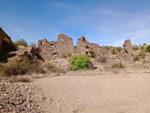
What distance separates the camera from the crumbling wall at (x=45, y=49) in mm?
20408

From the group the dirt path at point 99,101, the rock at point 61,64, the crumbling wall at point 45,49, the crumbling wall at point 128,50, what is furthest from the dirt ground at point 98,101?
the crumbling wall at point 45,49

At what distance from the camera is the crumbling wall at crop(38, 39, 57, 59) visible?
67.0ft

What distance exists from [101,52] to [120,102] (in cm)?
1968

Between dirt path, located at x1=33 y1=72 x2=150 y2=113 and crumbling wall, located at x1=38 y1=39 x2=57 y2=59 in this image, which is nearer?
dirt path, located at x1=33 y1=72 x2=150 y2=113

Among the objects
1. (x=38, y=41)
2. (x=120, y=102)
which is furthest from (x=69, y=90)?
(x=38, y=41)

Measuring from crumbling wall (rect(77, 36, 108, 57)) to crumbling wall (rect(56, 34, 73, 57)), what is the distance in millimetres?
1584

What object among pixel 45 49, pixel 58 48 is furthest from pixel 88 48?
pixel 45 49

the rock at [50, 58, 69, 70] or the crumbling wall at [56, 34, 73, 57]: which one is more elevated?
the crumbling wall at [56, 34, 73, 57]

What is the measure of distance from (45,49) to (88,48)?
8.70m

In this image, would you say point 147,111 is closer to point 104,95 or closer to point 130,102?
point 130,102


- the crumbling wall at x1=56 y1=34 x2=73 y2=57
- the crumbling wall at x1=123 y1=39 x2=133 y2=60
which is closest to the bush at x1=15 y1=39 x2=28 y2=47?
the crumbling wall at x1=56 y1=34 x2=73 y2=57

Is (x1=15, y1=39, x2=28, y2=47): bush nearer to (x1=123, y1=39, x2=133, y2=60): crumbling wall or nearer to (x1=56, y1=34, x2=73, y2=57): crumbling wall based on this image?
(x1=56, y1=34, x2=73, y2=57): crumbling wall

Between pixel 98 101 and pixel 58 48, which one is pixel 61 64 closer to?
pixel 58 48

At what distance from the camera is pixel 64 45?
20.4 metres
